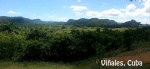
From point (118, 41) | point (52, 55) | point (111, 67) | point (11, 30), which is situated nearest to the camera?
point (111, 67)

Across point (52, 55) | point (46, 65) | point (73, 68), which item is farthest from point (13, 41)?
point (73, 68)

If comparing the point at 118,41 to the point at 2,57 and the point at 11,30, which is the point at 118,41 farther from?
the point at 11,30

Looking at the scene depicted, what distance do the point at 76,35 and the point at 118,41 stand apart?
339 inches

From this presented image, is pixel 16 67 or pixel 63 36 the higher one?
pixel 63 36

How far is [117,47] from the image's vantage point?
49719mm

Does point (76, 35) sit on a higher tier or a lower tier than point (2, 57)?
higher

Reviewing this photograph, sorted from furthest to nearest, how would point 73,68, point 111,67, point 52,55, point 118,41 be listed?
point 118,41
point 52,55
point 73,68
point 111,67

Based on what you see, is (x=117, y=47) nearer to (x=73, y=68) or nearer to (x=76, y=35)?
(x=76, y=35)

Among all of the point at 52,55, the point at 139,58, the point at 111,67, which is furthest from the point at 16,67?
the point at 139,58

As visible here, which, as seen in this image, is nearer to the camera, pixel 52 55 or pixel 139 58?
pixel 139 58

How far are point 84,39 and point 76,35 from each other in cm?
227

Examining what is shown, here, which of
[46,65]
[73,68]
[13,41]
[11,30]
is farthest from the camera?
[11,30]

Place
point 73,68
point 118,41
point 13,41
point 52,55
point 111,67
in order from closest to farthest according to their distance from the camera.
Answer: point 111,67 → point 73,68 → point 52,55 → point 118,41 → point 13,41

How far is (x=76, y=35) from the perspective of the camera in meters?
48.7
